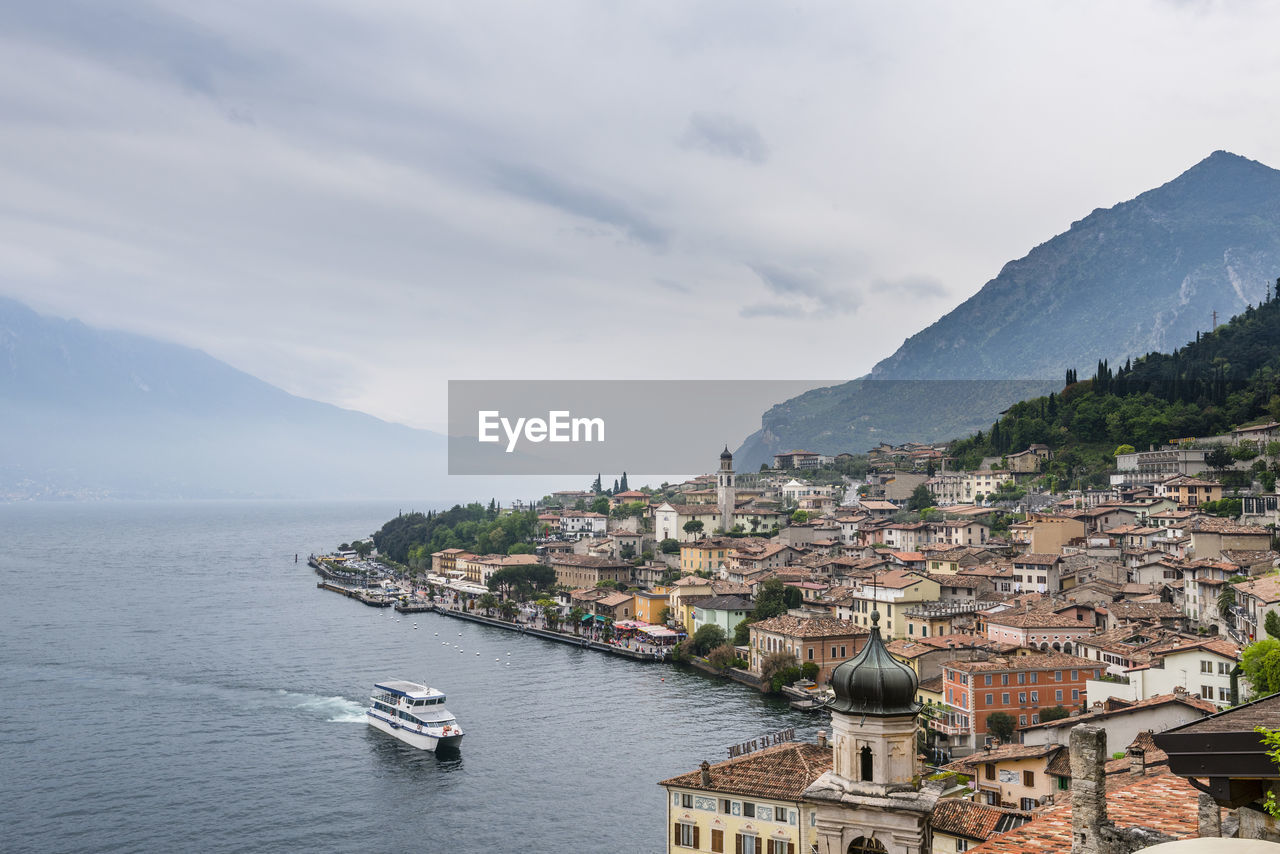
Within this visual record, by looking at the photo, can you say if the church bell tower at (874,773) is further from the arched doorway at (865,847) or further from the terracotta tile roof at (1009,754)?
the terracotta tile roof at (1009,754)

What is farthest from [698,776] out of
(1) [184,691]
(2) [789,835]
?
(1) [184,691]

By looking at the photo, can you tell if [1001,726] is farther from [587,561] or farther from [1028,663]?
[587,561]

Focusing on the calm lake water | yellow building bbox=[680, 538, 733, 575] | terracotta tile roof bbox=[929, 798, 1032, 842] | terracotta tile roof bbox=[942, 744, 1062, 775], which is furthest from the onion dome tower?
yellow building bbox=[680, 538, 733, 575]

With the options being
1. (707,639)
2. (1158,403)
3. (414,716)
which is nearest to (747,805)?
(414,716)

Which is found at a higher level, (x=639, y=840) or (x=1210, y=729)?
(x=1210, y=729)

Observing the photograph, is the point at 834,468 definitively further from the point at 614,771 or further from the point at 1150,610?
the point at 614,771

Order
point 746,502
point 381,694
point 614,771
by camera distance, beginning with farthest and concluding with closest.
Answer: point 746,502 → point 381,694 → point 614,771
